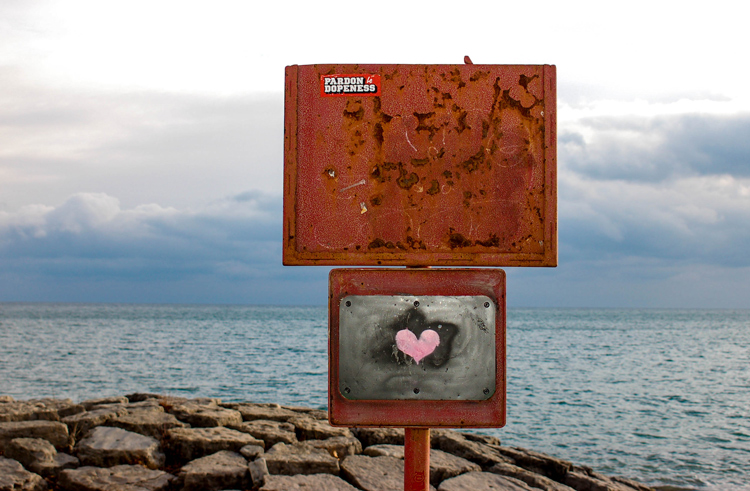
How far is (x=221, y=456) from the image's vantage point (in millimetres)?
4543

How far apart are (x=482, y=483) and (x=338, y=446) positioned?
4.14 ft

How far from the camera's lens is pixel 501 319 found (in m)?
2.29

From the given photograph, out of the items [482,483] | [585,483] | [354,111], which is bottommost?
[585,483]

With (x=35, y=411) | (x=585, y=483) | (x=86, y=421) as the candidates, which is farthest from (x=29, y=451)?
(x=585, y=483)

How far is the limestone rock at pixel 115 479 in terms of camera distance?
158 inches

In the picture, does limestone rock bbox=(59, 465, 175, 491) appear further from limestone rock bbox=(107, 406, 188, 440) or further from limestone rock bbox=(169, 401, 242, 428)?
limestone rock bbox=(169, 401, 242, 428)

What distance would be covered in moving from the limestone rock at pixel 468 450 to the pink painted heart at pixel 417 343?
3445 millimetres

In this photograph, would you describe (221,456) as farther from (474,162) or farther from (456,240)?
(474,162)

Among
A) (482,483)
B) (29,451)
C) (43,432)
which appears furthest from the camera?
(43,432)

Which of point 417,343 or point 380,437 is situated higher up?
point 417,343

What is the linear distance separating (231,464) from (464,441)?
2341 millimetres

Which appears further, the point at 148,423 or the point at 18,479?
the point at 148,423

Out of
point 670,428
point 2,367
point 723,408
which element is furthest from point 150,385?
point 723,408

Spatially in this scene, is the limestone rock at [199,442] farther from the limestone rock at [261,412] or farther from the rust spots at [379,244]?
the rust spots at [379,244]
